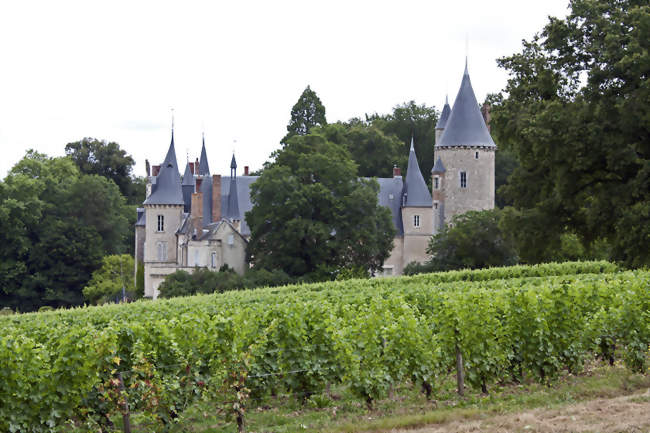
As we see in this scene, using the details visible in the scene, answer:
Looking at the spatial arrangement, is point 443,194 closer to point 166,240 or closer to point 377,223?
point 377,223

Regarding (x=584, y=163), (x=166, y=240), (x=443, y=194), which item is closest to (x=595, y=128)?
(x=584, y=163)

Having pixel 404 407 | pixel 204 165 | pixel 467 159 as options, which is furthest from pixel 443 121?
pixel 404 407

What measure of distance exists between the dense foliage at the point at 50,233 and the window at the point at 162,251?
709cm

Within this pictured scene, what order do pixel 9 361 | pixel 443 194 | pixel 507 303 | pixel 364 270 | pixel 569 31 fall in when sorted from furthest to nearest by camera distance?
1. pixel 443 194
2. pixel 364 270
3. pixel 569 31
4. pixel 507 303
5. pixel 9 361

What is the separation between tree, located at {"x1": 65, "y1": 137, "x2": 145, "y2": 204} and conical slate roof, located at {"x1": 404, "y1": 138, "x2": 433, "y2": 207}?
107ft

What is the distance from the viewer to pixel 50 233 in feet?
233

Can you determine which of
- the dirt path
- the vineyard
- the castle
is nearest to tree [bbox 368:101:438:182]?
the castle

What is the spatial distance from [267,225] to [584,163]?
28.9 m

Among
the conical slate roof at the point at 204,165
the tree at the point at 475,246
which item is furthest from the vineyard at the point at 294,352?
the conical slate roof at the point at 204,165

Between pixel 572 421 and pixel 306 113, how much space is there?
6479cm

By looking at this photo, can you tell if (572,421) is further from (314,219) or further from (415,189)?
(415,189)

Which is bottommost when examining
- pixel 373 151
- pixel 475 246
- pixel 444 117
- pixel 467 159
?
pixel 475 246

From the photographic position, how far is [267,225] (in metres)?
55.3

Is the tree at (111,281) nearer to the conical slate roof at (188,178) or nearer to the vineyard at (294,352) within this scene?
the conical slate roof at (188,178)
